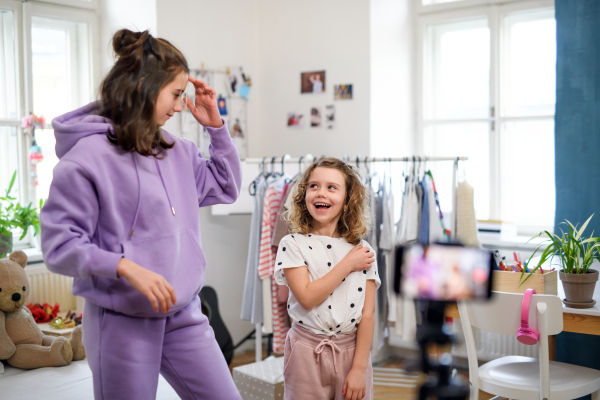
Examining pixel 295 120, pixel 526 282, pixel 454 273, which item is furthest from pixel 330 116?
pixel 454 273

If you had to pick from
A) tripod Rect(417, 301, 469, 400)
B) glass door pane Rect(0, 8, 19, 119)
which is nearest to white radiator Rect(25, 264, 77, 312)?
glass door pane Rect(0, 8, 19, 119)

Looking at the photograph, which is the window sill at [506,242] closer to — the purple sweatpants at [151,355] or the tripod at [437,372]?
the purple sweatpants at [151,355]

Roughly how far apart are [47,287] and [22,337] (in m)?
0.63

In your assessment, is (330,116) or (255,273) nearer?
(255,273)

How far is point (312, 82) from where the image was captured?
3.23 meters

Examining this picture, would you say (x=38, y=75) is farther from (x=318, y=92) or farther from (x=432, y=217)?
(x=432, y=217)

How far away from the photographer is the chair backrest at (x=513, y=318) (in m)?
1.61

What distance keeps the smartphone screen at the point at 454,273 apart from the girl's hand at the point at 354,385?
1.90ft

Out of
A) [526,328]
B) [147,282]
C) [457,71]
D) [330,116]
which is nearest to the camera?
[147,282]

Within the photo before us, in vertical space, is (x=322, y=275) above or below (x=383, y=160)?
below

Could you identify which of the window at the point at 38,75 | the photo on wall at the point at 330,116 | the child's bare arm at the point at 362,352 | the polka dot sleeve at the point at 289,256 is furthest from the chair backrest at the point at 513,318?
the window at the point at 38,75

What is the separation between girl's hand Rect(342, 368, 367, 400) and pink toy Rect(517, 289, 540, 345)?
59cm

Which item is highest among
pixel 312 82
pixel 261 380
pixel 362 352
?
pixel 312 82

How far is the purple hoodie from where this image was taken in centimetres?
101
